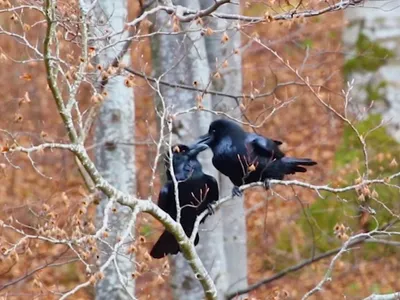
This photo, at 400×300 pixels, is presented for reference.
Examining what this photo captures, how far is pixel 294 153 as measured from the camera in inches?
529

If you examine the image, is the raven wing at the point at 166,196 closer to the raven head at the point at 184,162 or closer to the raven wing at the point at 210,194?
the raven head at the point at 184,162

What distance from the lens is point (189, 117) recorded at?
25.6 ft

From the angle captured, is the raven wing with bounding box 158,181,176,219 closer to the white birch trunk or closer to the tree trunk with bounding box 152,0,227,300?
the tree trunk with bounding box 152,0,227,300

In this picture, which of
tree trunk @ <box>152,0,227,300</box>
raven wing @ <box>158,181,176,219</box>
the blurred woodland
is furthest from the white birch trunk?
raven wing @ <box>158,181,176,219</box>

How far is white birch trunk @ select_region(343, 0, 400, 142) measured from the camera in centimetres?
1133

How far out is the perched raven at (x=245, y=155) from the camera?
704cm

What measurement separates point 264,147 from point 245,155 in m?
0.15

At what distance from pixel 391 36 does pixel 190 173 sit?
539cm

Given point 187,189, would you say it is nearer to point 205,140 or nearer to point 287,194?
point 205,140

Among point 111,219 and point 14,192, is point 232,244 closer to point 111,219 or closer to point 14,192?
point 111,219

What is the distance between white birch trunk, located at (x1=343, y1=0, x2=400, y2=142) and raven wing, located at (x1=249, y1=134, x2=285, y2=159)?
4.25m

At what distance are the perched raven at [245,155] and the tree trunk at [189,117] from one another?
0.57 metres

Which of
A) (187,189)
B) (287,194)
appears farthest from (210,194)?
(287,194)

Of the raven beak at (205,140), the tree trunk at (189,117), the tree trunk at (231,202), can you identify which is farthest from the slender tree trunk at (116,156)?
the tree trunk at (231,202)
